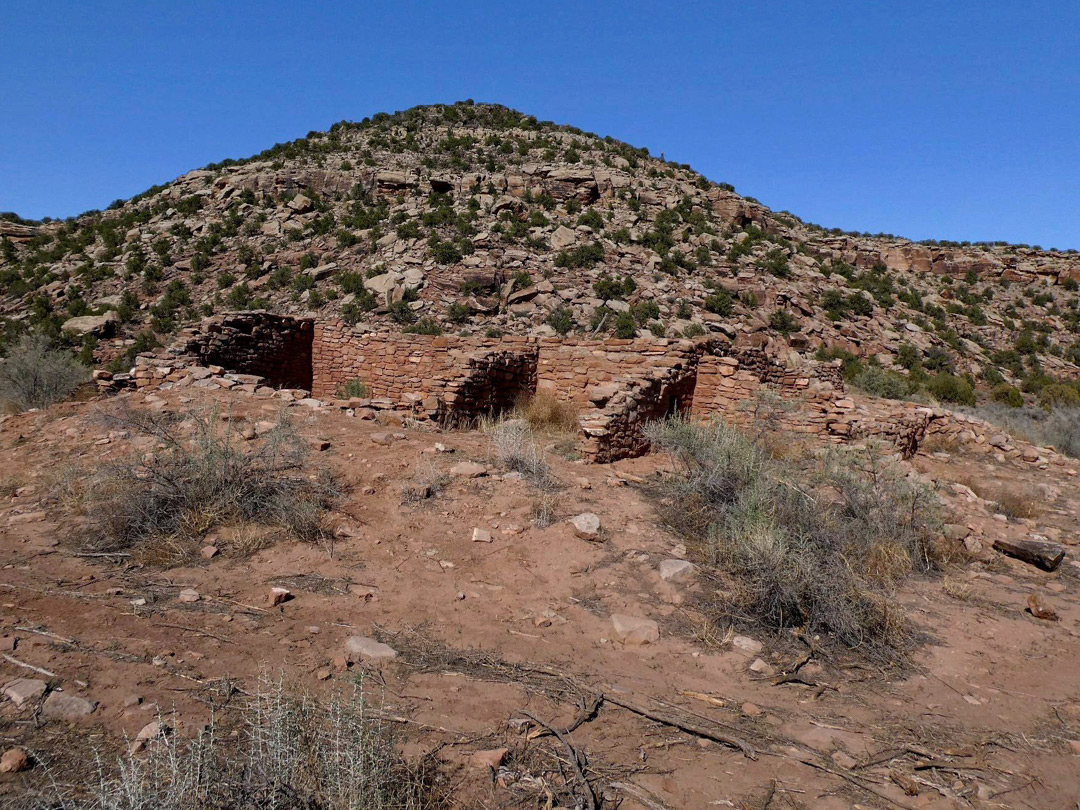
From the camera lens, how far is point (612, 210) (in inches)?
1080

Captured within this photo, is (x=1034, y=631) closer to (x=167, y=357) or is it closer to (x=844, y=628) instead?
(x=844, y=628)

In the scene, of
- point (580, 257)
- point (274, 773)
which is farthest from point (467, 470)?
point (580, 257)

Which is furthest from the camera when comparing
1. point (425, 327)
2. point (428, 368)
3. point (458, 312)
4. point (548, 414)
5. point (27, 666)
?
point (458, 312)

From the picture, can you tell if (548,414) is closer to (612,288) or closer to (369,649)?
(369,649)

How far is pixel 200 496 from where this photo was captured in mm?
5145

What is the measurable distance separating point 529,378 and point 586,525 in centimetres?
570

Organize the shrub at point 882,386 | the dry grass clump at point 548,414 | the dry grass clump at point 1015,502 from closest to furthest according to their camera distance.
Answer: the dry grass clump at point 1015,502
the dry grass clump at point 548,414
the shrub at point 882,386

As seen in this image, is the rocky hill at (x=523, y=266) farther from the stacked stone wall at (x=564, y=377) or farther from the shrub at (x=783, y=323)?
the stacked stone wall at (x=564, y=377)

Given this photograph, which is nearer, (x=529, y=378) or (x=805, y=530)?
(x=805, y=530)

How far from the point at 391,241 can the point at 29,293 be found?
13.8 meters

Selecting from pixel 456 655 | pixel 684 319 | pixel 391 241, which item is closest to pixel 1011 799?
pixel 456 655

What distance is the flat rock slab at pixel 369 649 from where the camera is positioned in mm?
3447

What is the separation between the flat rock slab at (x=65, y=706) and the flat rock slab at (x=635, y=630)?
2.79 meters

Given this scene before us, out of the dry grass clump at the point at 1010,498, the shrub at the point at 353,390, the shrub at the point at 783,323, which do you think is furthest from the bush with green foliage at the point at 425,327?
the dry grass clump at the point at 1010,498
